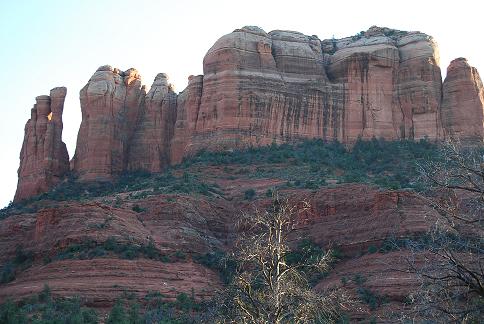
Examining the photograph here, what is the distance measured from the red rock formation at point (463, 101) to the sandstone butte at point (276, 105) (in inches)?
4.0

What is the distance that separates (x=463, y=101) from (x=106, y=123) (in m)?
37.6

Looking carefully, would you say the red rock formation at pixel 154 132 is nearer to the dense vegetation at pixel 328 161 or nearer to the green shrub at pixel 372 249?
the dense vegetation at pixel 328 161

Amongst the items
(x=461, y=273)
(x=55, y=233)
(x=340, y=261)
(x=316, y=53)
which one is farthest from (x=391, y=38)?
(x=461, y=273)

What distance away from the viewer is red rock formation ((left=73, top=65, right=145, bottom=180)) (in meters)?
85.4

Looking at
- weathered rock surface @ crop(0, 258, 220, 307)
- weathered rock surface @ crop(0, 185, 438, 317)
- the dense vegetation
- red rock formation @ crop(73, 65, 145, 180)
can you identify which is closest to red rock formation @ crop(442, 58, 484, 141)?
the dense vegetation

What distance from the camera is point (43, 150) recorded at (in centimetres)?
8806

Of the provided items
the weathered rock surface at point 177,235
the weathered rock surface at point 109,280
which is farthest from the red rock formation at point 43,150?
the weathered rock surface at point 109,280

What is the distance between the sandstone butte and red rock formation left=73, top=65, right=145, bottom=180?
0.40 ft

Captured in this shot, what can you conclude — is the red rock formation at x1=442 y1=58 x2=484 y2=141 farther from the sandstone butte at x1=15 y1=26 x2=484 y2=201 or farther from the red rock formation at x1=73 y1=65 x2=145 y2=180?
the red rock formation at x1=73 y1=65 x2=145 y2=180

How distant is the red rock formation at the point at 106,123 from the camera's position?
85438mm

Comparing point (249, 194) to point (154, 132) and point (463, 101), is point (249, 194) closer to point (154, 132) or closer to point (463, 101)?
point (154, 132)

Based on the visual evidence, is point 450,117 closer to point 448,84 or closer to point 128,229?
point 448,84

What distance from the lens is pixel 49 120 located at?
89.9 metres

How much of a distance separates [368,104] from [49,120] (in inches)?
1387
